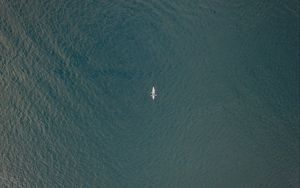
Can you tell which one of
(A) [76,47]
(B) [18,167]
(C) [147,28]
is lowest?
(B) [18,167]

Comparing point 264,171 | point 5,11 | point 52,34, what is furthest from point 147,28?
point 264,171

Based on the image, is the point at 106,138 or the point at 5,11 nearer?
the point at 5,11

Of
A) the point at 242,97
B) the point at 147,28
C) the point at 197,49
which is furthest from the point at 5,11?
the point at 242,97

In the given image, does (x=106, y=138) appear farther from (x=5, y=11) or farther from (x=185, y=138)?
(x=5, y=11)

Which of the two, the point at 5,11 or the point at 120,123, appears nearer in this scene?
the point at 5,11

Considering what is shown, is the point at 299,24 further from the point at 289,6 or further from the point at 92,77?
the point at 92,77

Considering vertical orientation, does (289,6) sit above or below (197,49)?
above
